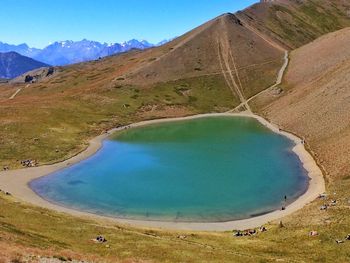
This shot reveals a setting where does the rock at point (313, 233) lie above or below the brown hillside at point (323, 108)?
below

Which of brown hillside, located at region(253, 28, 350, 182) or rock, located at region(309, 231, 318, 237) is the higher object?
brown hillside, located at region(253, 28, 350, 182)

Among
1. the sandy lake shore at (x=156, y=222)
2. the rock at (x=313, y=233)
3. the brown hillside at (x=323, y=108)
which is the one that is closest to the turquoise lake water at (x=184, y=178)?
the sandy lake shore at (x=156, y=222)

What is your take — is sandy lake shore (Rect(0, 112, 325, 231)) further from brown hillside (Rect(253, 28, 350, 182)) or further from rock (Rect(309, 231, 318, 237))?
rock (Rect(309, 231, 318, 237))

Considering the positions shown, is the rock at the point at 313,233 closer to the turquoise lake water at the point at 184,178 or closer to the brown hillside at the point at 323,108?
the turquoise lake water at the point at 184,178

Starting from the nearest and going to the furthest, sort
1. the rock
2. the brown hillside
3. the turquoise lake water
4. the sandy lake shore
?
the rock, the sandy lake shore, the turquoise lake water, the brown hillside

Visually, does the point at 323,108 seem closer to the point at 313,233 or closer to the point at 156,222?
the point at 156,222

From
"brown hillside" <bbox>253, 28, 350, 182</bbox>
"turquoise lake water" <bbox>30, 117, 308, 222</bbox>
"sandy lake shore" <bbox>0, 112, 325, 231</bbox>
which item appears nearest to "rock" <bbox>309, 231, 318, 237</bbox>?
"sandy lake shore" <bbox>0, 112, 325, 231</bbox>
